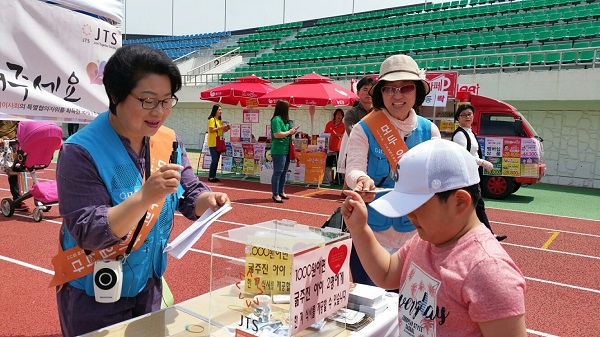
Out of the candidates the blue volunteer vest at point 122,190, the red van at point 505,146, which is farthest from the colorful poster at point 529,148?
the blue volunteer vest at point 122,190

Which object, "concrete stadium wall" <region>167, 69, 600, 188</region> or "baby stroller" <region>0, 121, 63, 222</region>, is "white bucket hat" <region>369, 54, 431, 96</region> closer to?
"baby stroller" <region>0, 121, 63, 222</region>

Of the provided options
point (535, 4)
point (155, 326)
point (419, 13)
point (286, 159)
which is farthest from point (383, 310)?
point (419, 13)

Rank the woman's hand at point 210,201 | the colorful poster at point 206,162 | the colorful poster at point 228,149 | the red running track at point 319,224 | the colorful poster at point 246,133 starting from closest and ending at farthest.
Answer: the woman's hand at point 210,201
the red running track at point 319,224
the colorful poster at point 246,133
the colorful poster at point 228,149
the colorful poster at point 206,162

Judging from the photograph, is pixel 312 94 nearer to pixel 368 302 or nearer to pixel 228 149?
pixel 228 149

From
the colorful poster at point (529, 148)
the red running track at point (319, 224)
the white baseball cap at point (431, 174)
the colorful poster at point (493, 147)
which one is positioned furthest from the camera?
the colorful poster at point (493, 147)

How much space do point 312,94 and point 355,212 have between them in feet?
33.7

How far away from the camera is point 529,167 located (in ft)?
32.9

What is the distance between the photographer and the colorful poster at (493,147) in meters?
10.3

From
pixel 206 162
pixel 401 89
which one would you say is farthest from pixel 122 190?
pixel 206 162

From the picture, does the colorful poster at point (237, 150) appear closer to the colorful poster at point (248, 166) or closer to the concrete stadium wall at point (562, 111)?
the colorful poster at point (248, 166)

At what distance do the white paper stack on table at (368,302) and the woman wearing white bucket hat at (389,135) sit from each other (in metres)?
0.54

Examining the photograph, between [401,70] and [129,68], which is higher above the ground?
[401,70]

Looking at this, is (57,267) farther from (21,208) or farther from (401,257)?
(21,208)

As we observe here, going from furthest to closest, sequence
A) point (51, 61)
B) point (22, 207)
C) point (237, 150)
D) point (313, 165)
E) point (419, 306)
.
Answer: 1. point (237, 150)
2. point (313, 165)
3. point (22, 207)
4. point (51, 61)
5. point (419, 306)
